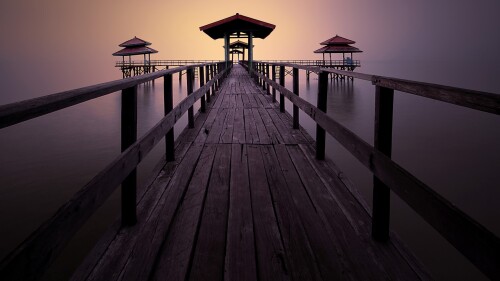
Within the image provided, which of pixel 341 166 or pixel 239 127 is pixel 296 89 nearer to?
pixel 239 127

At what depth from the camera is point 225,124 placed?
629 centimetres

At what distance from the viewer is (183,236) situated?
2.29m

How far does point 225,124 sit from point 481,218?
223 inches

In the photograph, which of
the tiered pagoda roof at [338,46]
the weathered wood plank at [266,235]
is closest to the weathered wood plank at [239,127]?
the weathered wood plank at [266,235]

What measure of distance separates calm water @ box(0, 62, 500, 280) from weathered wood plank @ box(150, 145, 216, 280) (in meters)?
2.94

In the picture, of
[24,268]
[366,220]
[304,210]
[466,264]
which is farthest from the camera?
[466,264]

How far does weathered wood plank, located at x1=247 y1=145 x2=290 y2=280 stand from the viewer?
6.29 ft

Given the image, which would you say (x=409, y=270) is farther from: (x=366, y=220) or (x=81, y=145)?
(x=81, y=145)

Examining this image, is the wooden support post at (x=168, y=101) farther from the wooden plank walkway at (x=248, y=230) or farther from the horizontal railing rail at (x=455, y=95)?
the horizontal railing rail at (x=455, y=95)

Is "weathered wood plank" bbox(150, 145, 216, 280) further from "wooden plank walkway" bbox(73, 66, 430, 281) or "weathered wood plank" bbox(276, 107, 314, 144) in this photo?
"weathered wood plank" bbox(276, 107, 314, 144)

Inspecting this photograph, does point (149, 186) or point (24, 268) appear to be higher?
point (24, 268)

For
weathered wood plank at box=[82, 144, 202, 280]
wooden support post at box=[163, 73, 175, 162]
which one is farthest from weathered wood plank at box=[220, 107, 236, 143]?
weathered wood plank at box=[82, 144, 202, 280]

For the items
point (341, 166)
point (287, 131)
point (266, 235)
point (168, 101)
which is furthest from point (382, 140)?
point (341, 166)

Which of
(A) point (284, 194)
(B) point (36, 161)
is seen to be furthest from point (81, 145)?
(A) point (284, 194)
